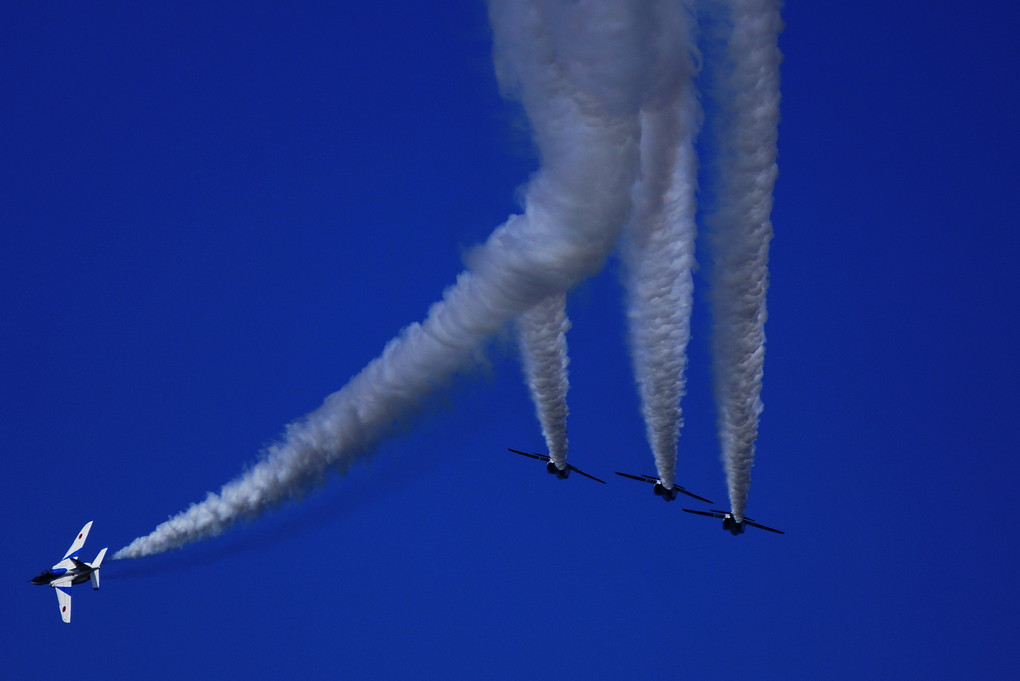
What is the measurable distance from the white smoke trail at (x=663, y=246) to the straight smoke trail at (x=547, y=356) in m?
1.81

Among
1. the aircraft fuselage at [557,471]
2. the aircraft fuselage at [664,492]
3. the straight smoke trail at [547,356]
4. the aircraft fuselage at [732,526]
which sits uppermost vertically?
the straight smoke trail at [547,356]

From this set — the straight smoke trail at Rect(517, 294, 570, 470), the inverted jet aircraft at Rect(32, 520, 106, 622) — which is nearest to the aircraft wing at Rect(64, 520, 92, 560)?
the inverted jet aircraft at Rect(32, 520, 106, 622)

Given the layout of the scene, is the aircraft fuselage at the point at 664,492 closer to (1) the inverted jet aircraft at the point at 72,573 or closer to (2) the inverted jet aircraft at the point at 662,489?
(2) the inverted jet aircraft at the point at 662,489

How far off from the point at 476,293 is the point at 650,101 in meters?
5.57

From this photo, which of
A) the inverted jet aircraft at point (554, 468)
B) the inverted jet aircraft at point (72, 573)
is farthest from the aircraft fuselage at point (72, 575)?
the inverted jet aircraft at point (554, 468)

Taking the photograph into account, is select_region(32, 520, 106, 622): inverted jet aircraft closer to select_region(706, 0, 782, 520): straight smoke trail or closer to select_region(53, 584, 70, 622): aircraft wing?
select_region(53, 584, 70, 622): aircraft wing

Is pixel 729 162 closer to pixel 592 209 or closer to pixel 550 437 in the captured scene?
pixel 592 209

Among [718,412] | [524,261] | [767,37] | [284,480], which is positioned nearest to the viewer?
[767,37]

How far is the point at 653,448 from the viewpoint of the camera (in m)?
28.6

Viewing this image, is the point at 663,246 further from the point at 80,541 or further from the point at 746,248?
the point at 80,541

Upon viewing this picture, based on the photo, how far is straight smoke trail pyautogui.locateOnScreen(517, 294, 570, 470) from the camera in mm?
24375

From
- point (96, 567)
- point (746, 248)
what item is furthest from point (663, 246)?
point (96, 567)

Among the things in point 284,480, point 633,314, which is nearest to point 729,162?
point 633,314

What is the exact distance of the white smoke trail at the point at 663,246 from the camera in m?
20.8
